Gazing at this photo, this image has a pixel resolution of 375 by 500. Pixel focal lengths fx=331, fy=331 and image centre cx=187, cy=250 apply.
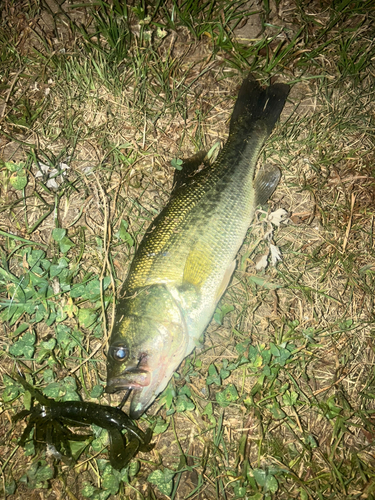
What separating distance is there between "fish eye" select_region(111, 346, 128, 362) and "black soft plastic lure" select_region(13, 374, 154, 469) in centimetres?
61

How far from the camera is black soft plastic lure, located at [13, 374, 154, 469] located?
2832 millimetres

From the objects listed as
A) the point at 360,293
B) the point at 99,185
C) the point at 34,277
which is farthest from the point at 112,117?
the point at 360,293

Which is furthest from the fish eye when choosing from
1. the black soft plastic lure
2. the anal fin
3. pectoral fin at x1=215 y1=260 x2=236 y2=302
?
the anal fin

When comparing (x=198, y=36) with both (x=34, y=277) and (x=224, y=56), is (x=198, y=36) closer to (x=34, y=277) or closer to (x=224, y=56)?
(x=224, y=56)

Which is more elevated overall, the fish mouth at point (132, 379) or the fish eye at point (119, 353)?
the fish eye at point (119, 353)

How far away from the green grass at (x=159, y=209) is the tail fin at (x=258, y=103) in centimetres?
23

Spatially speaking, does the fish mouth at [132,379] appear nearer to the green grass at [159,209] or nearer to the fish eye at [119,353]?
the fish eye at [119,353]

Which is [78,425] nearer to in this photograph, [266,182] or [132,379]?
[132,379]

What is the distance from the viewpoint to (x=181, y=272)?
8.92 feet

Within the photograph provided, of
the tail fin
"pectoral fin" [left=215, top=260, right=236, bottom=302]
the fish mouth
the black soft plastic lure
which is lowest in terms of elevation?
the black soft plastic lure

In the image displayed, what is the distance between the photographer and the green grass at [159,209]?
9.70ft

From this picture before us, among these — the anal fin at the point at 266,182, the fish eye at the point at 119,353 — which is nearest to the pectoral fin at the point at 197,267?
the fish eye at the point at 119,353

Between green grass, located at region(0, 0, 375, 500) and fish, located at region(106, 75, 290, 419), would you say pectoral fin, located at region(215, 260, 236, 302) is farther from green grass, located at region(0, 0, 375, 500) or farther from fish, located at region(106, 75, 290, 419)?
green grass, located at region(0, 0, 375, 500)

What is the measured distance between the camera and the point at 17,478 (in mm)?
2969
